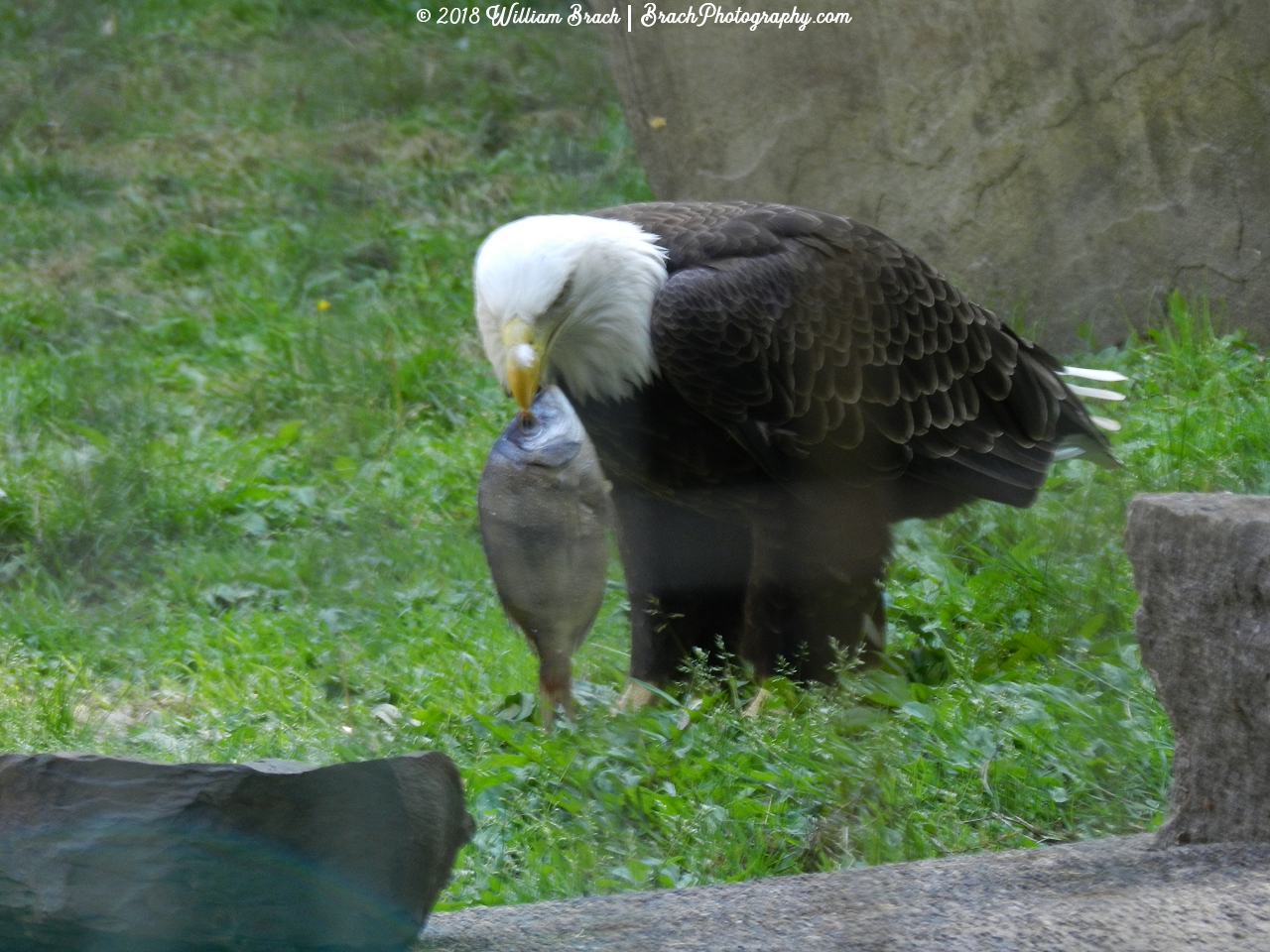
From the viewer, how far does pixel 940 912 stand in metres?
1.24

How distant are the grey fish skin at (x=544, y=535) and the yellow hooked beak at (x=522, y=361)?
0.77 feet

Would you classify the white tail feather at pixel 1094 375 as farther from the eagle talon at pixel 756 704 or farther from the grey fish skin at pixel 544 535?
the grey fish skin at pixel 544 535

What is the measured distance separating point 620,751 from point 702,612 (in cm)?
61

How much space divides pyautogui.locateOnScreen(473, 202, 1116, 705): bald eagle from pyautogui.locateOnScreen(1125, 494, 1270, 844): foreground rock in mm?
844

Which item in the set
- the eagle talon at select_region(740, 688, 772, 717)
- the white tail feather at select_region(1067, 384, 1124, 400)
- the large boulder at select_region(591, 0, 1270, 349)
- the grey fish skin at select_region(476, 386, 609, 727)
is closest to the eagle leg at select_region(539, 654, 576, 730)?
the grey fish skin at select_region(476, 386, 609, 727)

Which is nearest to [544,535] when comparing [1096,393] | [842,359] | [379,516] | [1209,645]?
[379,516]

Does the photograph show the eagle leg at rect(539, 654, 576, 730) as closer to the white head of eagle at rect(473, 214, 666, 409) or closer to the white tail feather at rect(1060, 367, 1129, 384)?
the white head of eagle at rect(473, 214, 666, 409)

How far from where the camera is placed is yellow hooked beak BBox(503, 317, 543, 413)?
177 cm

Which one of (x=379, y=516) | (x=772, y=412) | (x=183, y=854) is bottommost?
(x=183, y=854)

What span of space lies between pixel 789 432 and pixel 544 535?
1.06 metres

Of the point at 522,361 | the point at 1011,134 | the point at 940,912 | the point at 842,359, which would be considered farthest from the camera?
the point at 1011,134

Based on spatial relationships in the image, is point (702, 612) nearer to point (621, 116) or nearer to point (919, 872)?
point (919, 872)

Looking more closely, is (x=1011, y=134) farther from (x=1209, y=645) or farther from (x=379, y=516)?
(x=379, y=516)

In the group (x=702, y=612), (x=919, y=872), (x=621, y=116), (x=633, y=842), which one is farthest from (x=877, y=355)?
(x=621, y=116)
